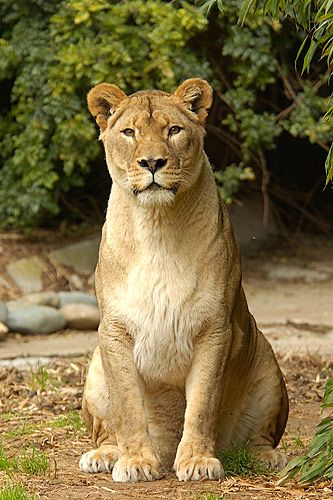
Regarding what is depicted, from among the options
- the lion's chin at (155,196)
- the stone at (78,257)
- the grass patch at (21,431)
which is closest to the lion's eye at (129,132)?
the lion's chin at (155,196)

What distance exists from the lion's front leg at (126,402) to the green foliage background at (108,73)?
4.90 metres

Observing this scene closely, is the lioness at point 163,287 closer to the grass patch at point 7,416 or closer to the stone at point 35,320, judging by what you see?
the grass patch at point 7,416

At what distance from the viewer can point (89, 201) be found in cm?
1181

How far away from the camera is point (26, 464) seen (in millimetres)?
5035

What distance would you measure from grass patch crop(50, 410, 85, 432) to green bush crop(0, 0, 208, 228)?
12.6ft

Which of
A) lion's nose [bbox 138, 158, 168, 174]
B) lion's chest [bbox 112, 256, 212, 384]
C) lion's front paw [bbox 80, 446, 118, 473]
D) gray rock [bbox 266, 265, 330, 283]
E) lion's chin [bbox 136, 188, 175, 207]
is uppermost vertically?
lion's nose [bbox 138, 158, 168, 174]

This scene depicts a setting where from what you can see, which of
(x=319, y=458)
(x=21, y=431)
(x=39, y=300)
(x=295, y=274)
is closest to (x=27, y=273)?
(x=39, y=300)

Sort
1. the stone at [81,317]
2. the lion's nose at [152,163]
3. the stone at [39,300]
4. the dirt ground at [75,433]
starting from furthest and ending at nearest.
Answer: the stone at [39,300] < the stone at [81,317] < the lion's nose at [152,163] < the dirt ground at [75,433]

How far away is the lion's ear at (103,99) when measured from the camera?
5.09 m

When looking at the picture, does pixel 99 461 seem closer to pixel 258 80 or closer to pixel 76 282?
pixel 76 282

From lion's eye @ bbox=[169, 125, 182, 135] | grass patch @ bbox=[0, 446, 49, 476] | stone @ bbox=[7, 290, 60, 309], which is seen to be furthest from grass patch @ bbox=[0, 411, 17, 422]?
stone @ bbox=[7, 290, 60, 309]

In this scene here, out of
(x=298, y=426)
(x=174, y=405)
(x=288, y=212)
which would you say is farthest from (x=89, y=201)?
(x=174, y=405)

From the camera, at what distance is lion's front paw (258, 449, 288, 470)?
514 centimetres

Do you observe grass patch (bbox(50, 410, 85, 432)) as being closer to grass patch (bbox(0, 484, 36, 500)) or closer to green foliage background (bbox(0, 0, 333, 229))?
grass patch (bbox(0, 484, 36, 500))
